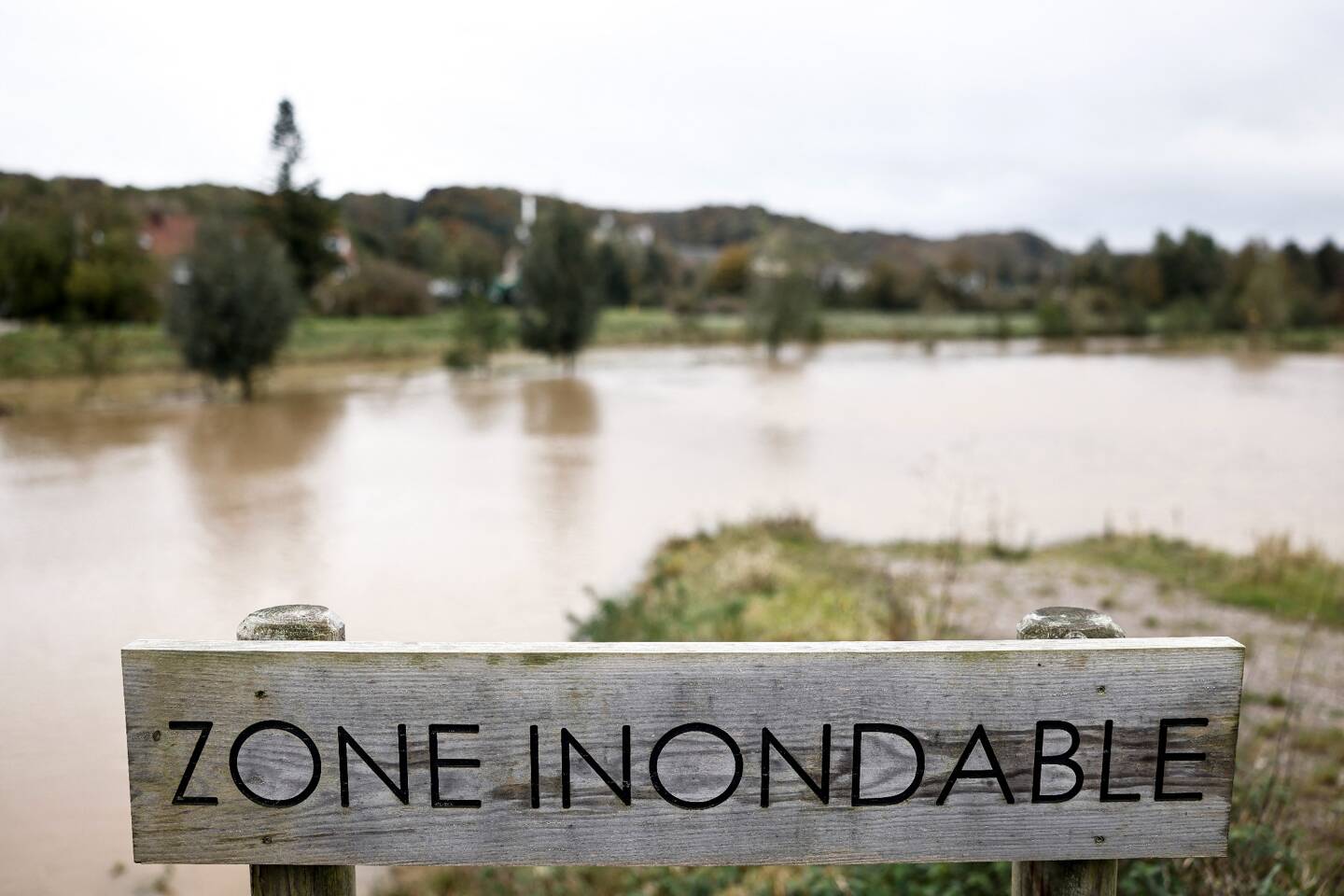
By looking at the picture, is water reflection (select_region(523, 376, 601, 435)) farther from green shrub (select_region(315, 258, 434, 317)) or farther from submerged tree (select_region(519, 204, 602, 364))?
green shrub (select_region(315, 258, 434, 317))

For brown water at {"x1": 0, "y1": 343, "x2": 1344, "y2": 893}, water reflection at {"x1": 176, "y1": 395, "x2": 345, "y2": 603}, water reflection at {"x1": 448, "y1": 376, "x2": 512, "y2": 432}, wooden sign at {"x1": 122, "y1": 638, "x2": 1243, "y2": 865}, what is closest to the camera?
wooden sign at {"x1": 122, "y1": 638, "x2": 1243, "y2": 865}

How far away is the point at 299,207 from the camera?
718cm

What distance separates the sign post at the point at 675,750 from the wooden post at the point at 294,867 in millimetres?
16

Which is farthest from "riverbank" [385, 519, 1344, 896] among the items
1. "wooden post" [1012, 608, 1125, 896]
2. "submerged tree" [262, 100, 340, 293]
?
"submerged tree" [262, 100, 340, 293]

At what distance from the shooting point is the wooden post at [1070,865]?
62.5 inches

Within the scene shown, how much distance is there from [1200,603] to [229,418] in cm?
1945

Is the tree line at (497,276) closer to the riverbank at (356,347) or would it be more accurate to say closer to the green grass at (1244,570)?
the riverbank at (356,347)

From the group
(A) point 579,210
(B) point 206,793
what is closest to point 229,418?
(A) point 579,210

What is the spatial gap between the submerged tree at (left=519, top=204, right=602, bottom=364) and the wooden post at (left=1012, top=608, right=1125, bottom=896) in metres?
30.0

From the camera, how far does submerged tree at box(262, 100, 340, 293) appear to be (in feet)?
11.6

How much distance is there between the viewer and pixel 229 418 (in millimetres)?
21672

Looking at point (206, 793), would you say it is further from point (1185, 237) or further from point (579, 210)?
point (1185, 237)

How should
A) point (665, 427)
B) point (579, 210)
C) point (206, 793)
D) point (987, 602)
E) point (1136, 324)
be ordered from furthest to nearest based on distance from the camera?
point (1136, 324) → point (579, 210) → point (665, 427) → point (987, 602) → point (206, 793)

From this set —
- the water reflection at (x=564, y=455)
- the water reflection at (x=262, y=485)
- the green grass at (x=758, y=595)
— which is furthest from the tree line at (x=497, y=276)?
the water reflection at (x=564, y=455)
